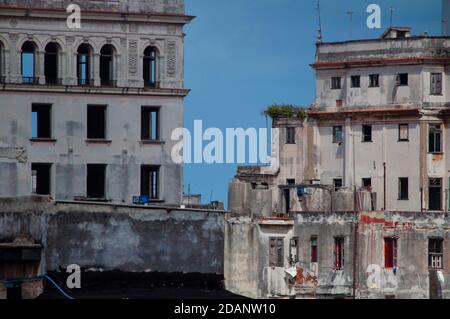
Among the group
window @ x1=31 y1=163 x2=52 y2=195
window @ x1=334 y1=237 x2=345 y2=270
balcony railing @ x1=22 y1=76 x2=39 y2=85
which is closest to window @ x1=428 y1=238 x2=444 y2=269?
window @ x1=334 y1=237 x2=345 y2=270

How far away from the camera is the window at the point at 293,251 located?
87.2 metres

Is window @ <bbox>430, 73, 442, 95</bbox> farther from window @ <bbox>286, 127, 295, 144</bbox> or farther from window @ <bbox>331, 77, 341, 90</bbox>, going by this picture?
window @ <bbox>286, 127, 295, 144</bbox>

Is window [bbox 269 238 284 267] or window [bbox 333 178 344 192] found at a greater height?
window [bbox 333 178 344 192]

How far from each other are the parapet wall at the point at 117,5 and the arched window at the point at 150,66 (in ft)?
5.33

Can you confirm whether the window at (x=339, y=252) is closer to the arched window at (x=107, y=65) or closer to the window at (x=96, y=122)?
the window at (x=96, y=122)

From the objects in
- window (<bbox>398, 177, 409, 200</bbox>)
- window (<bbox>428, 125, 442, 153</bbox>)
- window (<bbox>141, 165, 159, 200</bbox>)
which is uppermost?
window (<bbox>428, 125, 442, 153</bbox>)

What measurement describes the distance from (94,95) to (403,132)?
20.7 meters

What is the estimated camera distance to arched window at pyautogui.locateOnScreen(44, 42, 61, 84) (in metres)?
78.2

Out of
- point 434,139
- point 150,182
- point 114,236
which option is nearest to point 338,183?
point 434,139

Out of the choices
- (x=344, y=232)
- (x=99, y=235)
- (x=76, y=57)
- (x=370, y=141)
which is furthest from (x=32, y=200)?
(x=370, y=141)

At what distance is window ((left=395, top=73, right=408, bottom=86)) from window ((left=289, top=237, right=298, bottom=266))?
11.0 metres

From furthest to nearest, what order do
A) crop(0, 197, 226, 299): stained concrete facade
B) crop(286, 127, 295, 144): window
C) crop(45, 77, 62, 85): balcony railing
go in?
crop(286, 127, 295, 144): window < crop(45, 77, 62, 85): balcony railing < crop(0, 197, 226, 299): stained concrete facade
